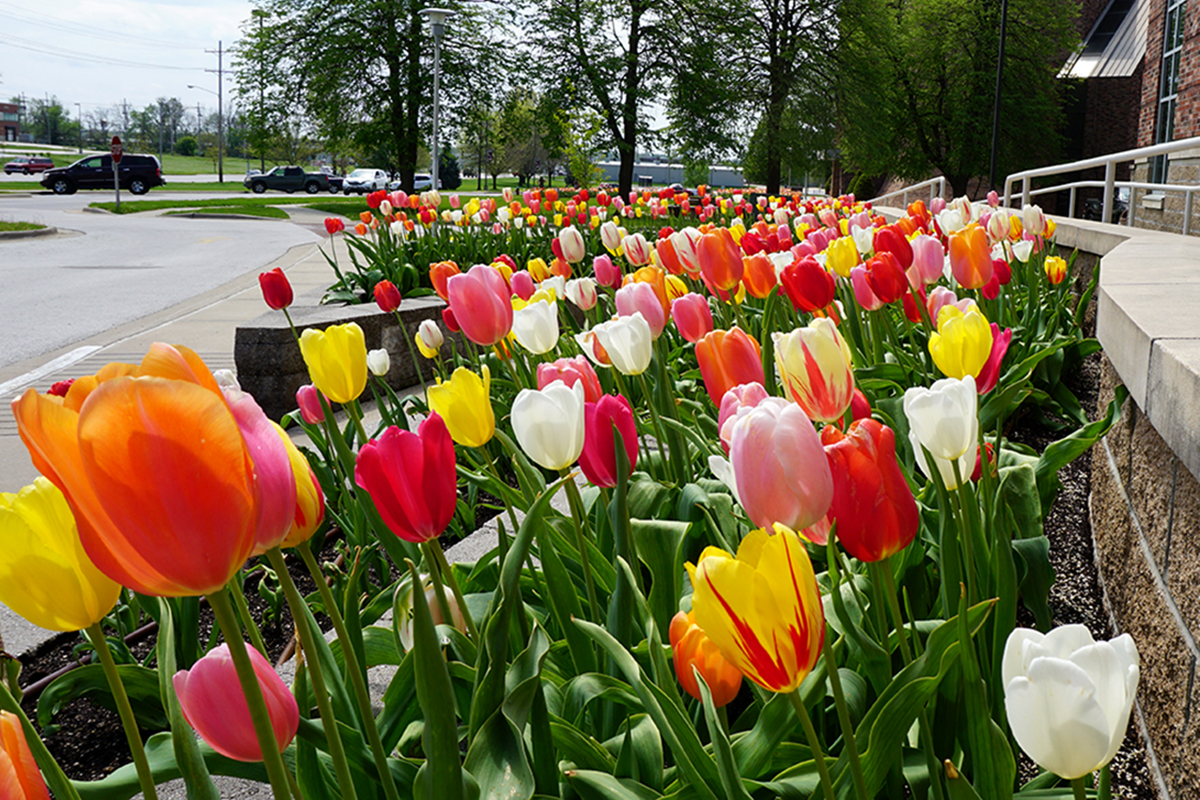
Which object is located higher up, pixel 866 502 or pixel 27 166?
pixel 27 166

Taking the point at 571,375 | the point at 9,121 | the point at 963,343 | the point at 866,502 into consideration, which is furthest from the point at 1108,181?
the point at 9,121

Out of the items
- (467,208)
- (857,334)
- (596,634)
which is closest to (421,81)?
(467,208)

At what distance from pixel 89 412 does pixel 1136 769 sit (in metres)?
1.68

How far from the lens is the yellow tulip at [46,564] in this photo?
60cm

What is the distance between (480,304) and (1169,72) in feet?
62.6

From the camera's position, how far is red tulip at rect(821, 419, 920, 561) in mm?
836

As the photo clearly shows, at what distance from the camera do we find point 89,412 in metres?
0.48

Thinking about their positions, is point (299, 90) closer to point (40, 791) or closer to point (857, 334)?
point (857, 334)

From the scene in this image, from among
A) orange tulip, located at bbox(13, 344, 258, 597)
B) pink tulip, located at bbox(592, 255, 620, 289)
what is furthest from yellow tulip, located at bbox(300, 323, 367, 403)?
pink tulip, located at bbox(592, 255, 620, 289)

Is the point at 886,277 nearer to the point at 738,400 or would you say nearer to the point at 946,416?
the point at 738,400

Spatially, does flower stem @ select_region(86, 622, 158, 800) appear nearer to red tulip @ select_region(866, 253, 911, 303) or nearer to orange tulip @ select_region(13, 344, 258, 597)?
orange tulip @ select_region(13, 344, 258, 597)

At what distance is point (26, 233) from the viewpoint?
17.0 meters

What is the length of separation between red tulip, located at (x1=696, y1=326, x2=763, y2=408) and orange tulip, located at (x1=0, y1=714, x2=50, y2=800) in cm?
101

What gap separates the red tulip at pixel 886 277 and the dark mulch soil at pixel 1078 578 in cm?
69
